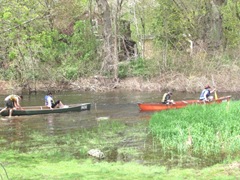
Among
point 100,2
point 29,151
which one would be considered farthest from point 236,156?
point 100,2

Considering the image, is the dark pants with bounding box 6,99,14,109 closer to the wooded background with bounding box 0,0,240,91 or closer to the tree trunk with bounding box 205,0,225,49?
the wooded background with bounding box 0,0,240,91

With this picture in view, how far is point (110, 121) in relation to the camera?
62.3ft

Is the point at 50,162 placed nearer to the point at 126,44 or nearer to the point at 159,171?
the point at 159,171

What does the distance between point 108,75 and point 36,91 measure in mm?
6255

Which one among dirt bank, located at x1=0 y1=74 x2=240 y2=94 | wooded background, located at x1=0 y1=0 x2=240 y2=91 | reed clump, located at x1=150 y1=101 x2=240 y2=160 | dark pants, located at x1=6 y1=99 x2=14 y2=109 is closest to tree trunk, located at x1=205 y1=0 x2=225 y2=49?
wooded background, located at x1=0 y1=0 x2=240 y2=91

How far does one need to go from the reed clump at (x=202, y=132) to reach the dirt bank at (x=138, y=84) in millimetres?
15360

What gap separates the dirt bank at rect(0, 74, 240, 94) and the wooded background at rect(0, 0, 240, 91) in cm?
57

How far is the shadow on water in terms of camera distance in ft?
38.5

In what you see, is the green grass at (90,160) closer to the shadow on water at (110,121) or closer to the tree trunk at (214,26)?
the shadow on water at (110,121)

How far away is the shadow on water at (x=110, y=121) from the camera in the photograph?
38.5ft

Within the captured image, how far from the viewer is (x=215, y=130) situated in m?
13.1

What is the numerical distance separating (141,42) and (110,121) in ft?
75.1

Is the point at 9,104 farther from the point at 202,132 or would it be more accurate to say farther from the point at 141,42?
the point at 141,42

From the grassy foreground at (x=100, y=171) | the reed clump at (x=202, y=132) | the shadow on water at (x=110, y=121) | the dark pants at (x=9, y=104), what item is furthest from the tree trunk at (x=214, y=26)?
the grassy foreground at (x=100, y=171)
